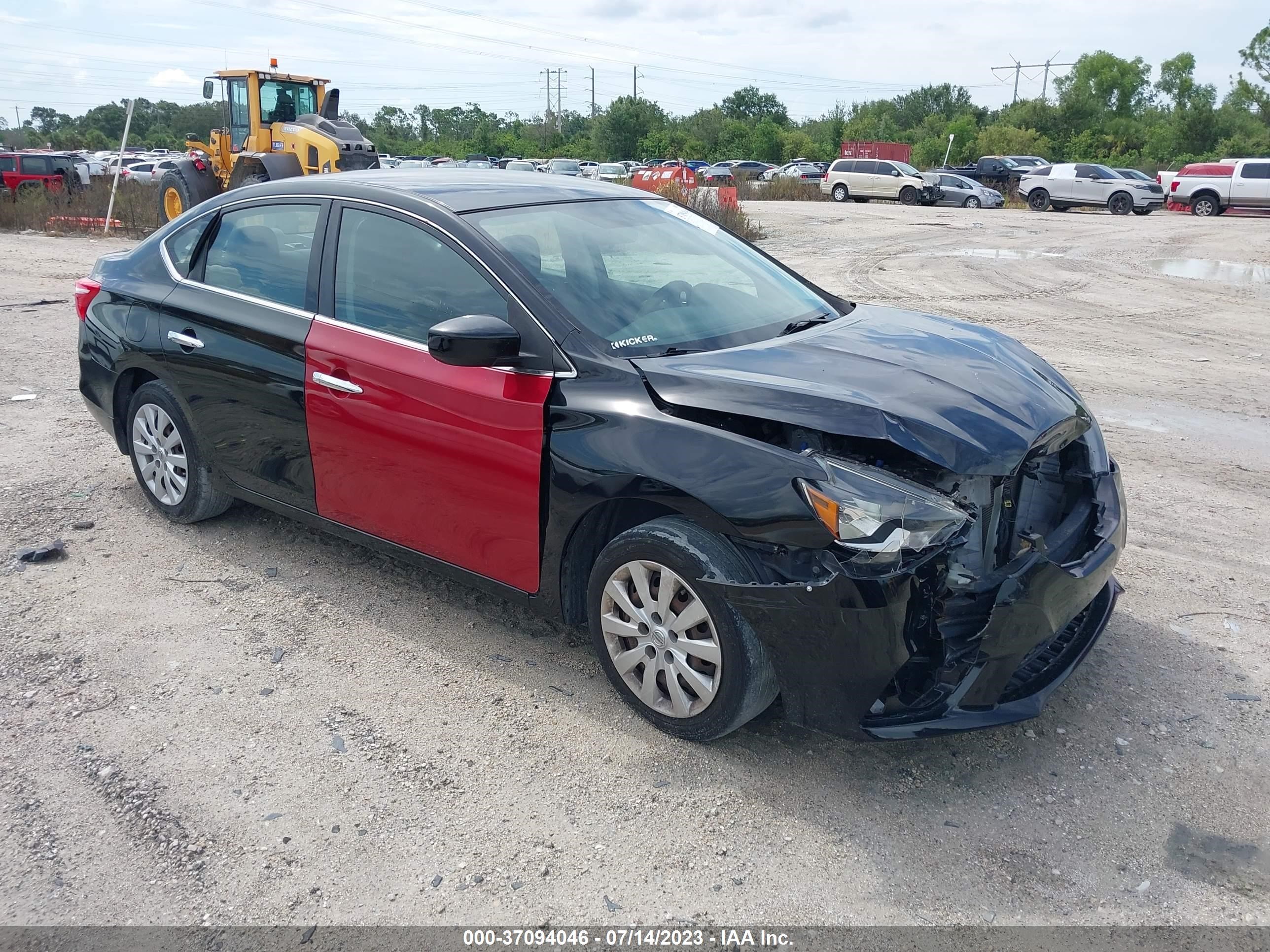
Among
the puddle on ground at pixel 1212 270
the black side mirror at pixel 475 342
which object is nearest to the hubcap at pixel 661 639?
the black side mirror at pixel 475 342

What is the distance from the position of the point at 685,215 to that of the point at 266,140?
16929mm

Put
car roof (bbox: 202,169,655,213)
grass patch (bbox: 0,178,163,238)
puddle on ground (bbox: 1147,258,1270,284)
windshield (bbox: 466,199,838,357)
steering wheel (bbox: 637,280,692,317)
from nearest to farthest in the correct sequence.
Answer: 1. windshield (bbox: 466,199,838,357)
2. steering wheel (bbox: 637,280,692,317)
3. car roof (bbox: 202,169,655,213)
4. puddle on ground (bbox: 1147,258,1270,284)
5. grass patch (bbox: 0,178,163,238)

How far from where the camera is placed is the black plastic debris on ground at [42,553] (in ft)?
16.1

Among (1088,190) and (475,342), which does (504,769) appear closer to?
(475,342)

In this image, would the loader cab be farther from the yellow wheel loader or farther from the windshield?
the windshield

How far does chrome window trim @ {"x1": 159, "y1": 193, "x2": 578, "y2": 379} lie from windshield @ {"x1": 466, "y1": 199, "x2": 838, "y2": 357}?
121 millimetres

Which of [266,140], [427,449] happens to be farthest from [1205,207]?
[427,449]

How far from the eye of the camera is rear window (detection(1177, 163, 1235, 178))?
32.1 m

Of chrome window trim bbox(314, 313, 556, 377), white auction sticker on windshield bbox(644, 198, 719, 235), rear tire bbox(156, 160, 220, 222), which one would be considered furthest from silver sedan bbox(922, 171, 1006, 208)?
chrome window trim bbox(314, 313, 556, 377)

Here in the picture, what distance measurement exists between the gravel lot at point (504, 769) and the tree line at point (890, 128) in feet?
170

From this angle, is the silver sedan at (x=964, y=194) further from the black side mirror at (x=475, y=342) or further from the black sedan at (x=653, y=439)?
the black side mirror at (x=475, y=342)

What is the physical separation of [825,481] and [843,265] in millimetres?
14707

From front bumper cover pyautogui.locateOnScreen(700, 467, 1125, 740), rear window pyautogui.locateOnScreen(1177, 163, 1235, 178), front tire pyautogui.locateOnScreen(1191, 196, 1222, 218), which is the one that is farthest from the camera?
front tire pyautogui.locateOnScreen(1191, 196, 1222, 218)

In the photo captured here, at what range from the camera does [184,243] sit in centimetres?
501
